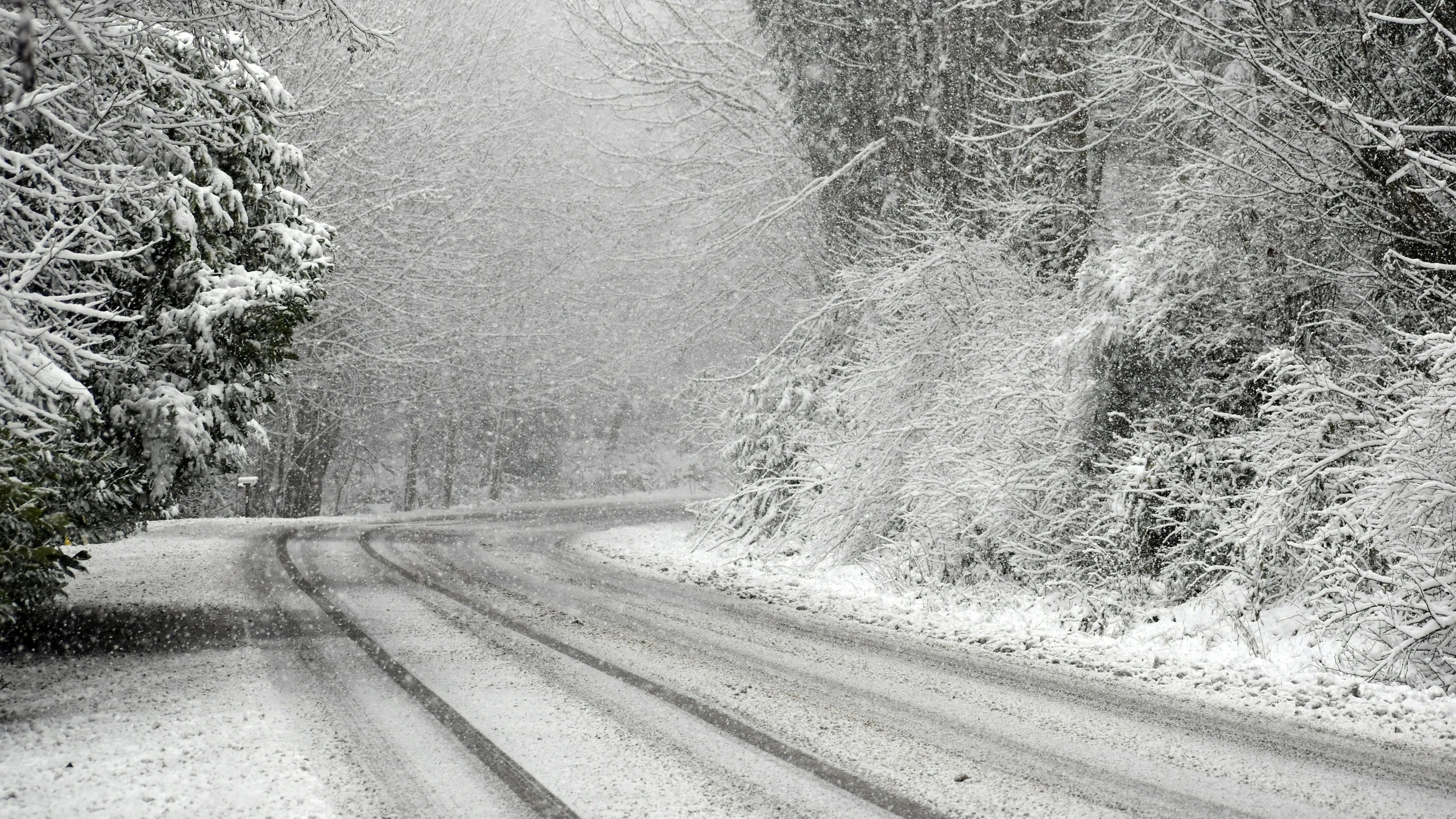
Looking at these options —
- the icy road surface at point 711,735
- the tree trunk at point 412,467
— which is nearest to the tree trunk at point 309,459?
the tree trunk at point 412,467

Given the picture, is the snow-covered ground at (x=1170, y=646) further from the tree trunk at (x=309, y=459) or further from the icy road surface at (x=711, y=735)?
the tree trunk at (x=309, y=459)

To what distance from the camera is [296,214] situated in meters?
9.88

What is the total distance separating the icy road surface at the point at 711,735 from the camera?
470 cm

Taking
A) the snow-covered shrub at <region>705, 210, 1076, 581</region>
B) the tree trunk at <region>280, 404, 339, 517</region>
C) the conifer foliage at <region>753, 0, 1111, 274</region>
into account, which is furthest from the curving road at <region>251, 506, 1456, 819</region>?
the tree trunk at <region>280, 404, 339, 517</region>

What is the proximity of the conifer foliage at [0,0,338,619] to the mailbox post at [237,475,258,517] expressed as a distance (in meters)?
13.0

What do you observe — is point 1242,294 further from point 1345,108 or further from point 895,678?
point 895,678

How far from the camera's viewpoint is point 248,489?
92.0 ft

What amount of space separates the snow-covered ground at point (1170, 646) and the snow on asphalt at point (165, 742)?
5.23m

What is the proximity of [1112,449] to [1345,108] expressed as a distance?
4372 millimetres

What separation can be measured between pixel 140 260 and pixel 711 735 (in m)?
6.06

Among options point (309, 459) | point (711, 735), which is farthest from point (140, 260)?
point (309, 459)

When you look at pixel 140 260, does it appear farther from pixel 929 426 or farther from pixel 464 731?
pixel 929 426

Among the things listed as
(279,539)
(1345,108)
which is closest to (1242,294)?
(1345,108)

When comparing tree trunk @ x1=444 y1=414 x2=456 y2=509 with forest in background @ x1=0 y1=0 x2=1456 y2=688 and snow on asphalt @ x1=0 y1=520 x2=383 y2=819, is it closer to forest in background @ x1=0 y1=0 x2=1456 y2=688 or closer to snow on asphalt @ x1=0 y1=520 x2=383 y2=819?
forest in background @ x1=0 y1=0 x2=1456 y2=688
